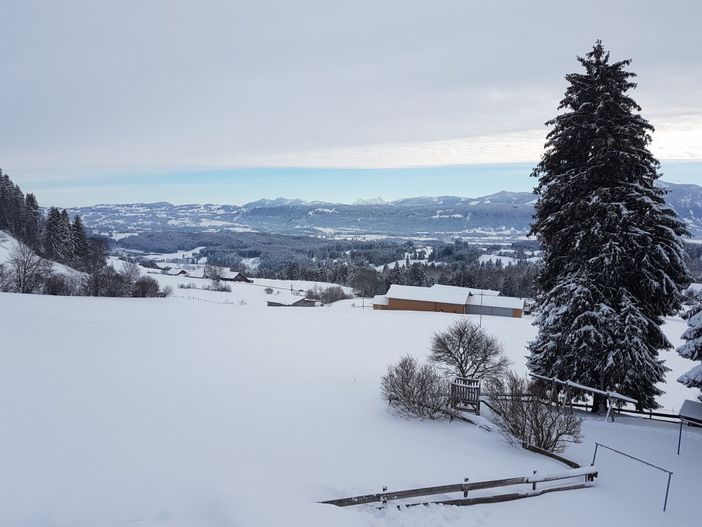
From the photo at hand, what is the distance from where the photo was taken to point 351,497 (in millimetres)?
8250

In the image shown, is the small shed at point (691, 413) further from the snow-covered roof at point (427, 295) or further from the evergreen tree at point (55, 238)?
the evergreen tree at point (55, 238)

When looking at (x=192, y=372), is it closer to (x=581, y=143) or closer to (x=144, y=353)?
(x=144, y=353)

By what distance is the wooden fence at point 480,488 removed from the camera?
26.7 feet

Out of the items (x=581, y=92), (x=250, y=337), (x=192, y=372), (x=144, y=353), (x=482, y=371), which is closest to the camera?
(x=581, y=92)

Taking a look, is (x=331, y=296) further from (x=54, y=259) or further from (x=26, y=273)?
(x=26, y=273)

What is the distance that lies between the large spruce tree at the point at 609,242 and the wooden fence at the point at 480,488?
197 inches

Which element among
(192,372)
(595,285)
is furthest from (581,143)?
(192,372)

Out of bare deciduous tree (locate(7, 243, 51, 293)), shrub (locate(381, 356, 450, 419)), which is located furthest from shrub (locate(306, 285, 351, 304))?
shrub (locate(381, 356, 450, 419))

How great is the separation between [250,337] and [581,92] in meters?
25.1

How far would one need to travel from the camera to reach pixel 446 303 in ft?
203

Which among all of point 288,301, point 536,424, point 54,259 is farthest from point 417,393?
point 54,259

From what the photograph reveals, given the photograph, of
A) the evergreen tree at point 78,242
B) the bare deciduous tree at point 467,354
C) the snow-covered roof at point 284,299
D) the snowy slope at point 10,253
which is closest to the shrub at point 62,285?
the snowy slope at point 10,253

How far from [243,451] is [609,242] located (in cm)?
1204

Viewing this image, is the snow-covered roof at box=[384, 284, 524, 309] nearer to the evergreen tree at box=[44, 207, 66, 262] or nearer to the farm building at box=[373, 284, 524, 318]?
the farm building at box=[373, 284, 524, 318]
